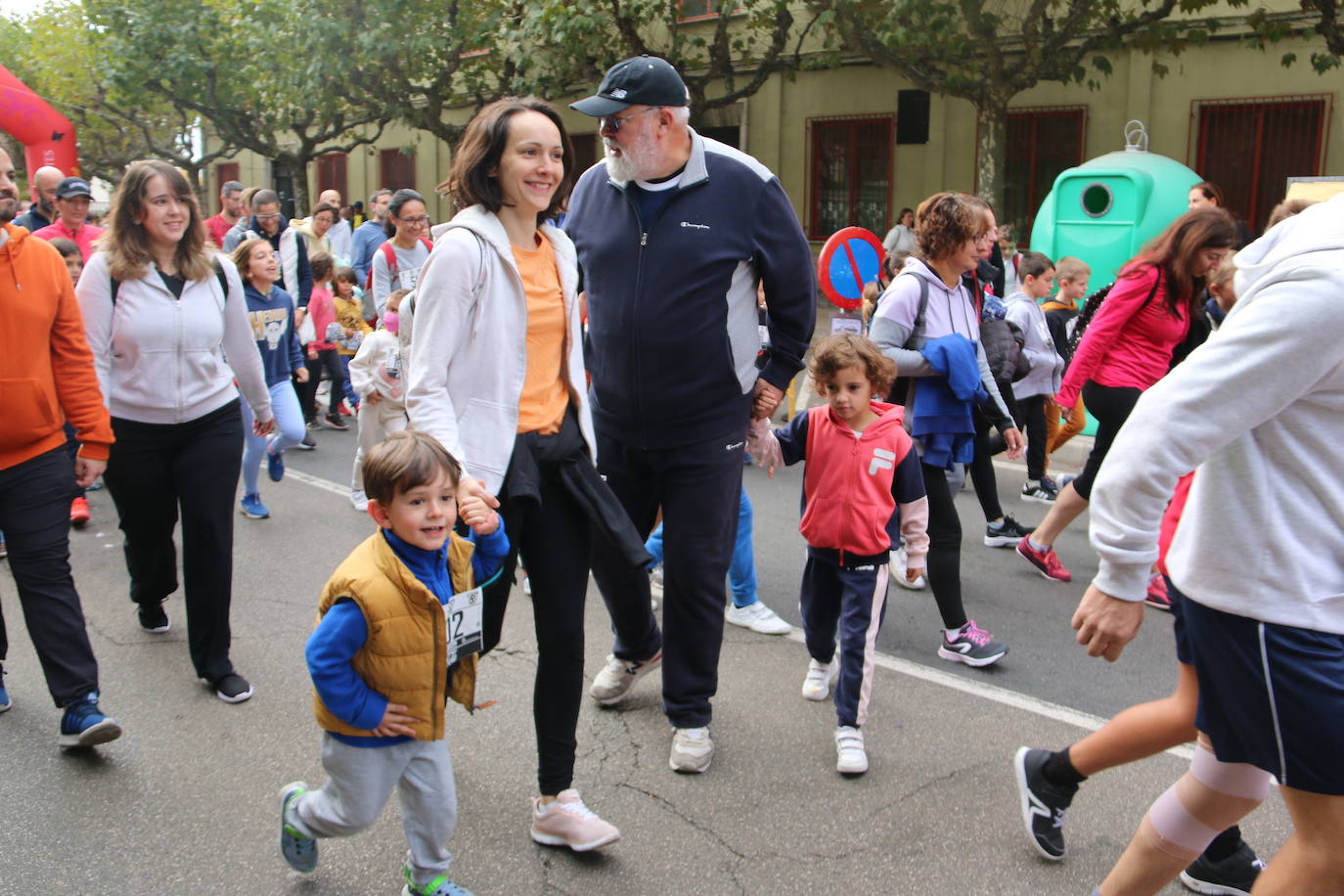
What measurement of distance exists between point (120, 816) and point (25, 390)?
135cm

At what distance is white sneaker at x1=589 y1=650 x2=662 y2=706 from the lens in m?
4.28

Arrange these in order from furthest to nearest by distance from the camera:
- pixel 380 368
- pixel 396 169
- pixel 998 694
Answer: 1. pixel 396 169
2. pixel 380 368
3. pixel 998 694

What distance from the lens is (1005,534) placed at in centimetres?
667

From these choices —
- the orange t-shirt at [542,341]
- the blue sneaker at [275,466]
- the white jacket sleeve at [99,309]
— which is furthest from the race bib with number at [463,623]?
the blue sneaker at [275,466]

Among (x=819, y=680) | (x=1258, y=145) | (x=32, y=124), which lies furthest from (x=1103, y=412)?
(x=32, y=124)

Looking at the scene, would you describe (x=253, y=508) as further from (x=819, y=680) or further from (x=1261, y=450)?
(x=1261, y=450)

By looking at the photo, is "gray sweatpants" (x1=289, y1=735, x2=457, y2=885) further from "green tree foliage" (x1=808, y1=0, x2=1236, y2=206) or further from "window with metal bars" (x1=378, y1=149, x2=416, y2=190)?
"window with metal bars" (x1=378, y1=149, x2=416, y2=190)

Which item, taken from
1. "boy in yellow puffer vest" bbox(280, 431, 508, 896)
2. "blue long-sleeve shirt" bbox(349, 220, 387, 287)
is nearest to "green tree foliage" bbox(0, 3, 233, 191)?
"blue long-sleeve shirt" bbox(349, 220, 387, 287)

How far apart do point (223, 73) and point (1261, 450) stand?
86.7ft

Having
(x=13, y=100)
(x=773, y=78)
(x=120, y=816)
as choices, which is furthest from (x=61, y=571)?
(x=773, y=78)

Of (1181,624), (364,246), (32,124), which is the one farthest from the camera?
(32,124)

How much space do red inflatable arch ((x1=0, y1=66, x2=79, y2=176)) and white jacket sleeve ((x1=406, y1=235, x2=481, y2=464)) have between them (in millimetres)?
13007

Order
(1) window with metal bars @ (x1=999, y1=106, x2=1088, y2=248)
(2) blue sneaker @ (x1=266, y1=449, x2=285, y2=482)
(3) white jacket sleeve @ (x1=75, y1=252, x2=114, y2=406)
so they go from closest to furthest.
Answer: (3) white jacket sleeve @ (x1=75, y1=252, x2=114, y2=406) → (2) blue sneaker @ (x1=266, y1=449, x2=285, y2=482) → (1) window with metal bars @ (x1=999, y1=106, x2=1088, y2=248)

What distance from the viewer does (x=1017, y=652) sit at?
4977mm
